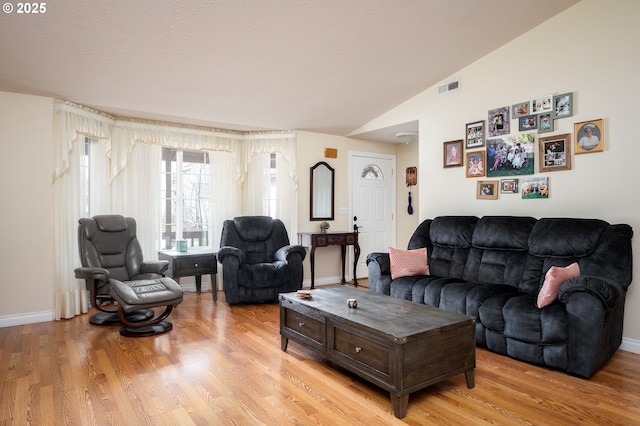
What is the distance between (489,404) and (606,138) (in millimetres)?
2479

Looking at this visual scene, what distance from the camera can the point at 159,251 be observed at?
5059 mm

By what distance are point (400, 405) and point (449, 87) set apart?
11.9ft

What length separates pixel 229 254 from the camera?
4582 millimetres

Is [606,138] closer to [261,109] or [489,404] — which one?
[489,404]

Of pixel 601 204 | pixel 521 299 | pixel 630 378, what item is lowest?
pixel 630 378

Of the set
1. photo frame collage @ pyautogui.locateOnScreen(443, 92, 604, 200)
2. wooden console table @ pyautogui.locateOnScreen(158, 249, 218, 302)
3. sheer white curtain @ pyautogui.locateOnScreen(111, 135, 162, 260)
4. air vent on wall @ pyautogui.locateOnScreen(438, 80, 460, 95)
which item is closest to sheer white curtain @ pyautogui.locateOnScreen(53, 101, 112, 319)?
sheer white curtain @ pyautogui.locateOnScreen(111, 135, 162, 260)

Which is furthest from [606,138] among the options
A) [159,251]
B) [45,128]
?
[45,128]

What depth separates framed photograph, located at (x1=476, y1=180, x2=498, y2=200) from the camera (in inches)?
161

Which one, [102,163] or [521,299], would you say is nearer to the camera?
[521,299]

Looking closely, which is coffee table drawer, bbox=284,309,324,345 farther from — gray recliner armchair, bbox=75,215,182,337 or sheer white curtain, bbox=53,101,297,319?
sheer white curtain, bbox=53,101,297,319

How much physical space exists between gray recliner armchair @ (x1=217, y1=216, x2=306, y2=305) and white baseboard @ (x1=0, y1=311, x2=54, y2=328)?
1774 millimetres

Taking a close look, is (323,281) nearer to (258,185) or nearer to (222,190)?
(258,185)

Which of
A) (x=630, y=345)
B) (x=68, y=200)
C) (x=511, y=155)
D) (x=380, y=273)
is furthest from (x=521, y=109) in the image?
(x=68, y=200)

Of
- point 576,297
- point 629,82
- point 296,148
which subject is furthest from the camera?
point 296,148
